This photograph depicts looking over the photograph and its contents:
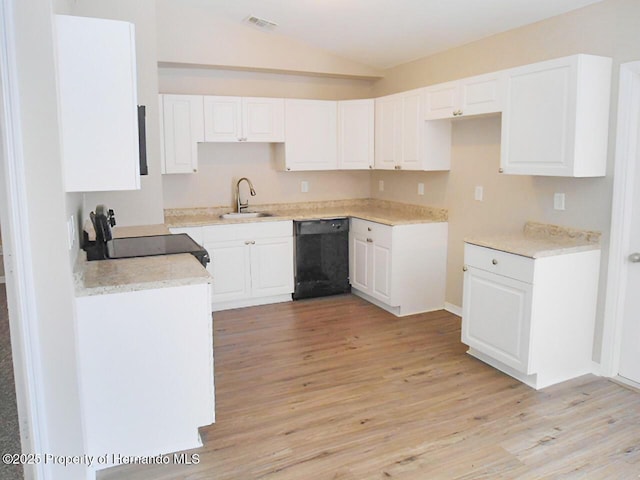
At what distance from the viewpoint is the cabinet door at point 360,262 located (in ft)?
16.0

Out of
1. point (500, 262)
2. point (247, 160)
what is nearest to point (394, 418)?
point (500, 262)

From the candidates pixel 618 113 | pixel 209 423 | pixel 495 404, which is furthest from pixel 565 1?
pixel 209 423

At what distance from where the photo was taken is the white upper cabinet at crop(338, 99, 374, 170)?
5.07 meters

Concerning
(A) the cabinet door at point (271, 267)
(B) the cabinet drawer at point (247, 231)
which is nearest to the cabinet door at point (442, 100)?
(B) the cabinet drawer at point (247, 231)

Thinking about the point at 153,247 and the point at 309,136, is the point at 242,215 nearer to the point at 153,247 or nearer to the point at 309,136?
the point at 309,136

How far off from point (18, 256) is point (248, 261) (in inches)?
118

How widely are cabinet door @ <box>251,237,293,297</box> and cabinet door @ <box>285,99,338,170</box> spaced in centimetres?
84

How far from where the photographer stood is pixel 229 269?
472 centimetres

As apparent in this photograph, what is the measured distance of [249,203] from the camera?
5320 millimetres

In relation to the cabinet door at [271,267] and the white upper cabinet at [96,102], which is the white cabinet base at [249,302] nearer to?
the cabinet door at [271,267]

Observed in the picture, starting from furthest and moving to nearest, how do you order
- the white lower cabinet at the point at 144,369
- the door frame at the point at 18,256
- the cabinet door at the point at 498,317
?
1. the cabinet door at the point at 498,317
2. the white lower cabinet at the point at 144,369
3. the door frame at the point at 18,256

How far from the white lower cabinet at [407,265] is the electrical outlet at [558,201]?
1.22 meters

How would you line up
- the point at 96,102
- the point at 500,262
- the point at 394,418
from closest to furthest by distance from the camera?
the point at 96,102, the point at 394,418, the point at 500,262

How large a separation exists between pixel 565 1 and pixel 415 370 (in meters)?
2.65
